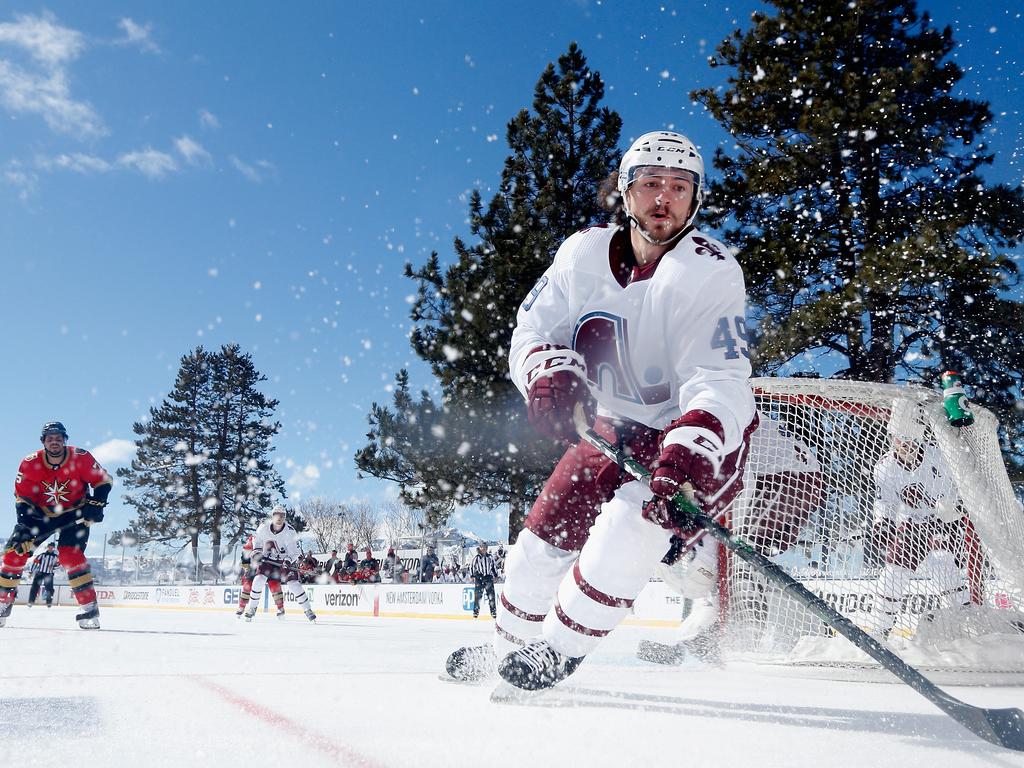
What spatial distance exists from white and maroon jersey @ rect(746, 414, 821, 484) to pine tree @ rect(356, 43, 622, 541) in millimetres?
14593

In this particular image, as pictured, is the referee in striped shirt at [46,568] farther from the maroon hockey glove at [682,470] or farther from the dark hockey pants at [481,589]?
the maroon hockey glove at [682,470]

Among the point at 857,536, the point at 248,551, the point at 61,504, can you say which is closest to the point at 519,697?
the point at 857,536

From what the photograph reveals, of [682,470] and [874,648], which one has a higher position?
[682,470]

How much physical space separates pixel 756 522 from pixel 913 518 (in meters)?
0.73

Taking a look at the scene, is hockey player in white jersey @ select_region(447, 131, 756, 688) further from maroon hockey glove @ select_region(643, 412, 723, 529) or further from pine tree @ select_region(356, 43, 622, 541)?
pine tree @ select_region(356, 43, 622, 541)

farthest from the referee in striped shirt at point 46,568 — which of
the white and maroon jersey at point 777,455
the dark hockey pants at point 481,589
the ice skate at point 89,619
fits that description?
the white and maroon jersey at point 777,455

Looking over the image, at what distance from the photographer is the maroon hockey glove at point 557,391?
2.08m

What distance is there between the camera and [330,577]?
68.5ft

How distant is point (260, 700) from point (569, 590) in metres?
0.84

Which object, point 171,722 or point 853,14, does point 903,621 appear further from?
point 853,14

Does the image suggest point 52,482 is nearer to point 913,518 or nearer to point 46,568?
point 913,518

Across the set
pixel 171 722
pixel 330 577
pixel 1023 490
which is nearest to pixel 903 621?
pixel 171 722

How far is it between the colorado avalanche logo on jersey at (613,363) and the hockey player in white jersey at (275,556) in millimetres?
8804

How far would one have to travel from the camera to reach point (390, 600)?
15.3 meters
